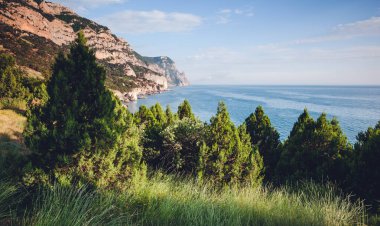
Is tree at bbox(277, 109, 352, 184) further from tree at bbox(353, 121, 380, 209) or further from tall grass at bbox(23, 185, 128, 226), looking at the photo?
tall grass at bbox(23, 185, 128, 226)

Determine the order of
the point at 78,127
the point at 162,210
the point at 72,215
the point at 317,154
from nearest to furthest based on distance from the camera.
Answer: the point at 72,215 → the point at 162,210 → the point at 78,127 → the point at 317,154

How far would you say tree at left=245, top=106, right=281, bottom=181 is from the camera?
51.8 feet

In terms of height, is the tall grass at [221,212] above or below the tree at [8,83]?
below

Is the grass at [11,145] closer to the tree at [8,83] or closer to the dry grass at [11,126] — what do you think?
the dry grass at [11,126]

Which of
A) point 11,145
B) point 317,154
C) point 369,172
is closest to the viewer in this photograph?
point 11,145

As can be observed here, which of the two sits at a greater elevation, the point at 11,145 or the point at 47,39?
the point at 47,39

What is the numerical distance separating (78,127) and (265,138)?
1377 cm

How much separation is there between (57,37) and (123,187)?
439 feet

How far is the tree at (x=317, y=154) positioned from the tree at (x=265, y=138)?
2787 millimetres

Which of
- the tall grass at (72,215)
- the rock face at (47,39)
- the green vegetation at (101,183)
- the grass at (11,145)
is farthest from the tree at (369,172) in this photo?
the grass at (11,145)

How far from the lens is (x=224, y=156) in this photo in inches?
451

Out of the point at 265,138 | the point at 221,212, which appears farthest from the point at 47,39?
the point at 221,212

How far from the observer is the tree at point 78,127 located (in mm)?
5301

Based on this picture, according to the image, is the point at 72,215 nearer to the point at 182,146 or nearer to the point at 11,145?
→ the point at 11,145
